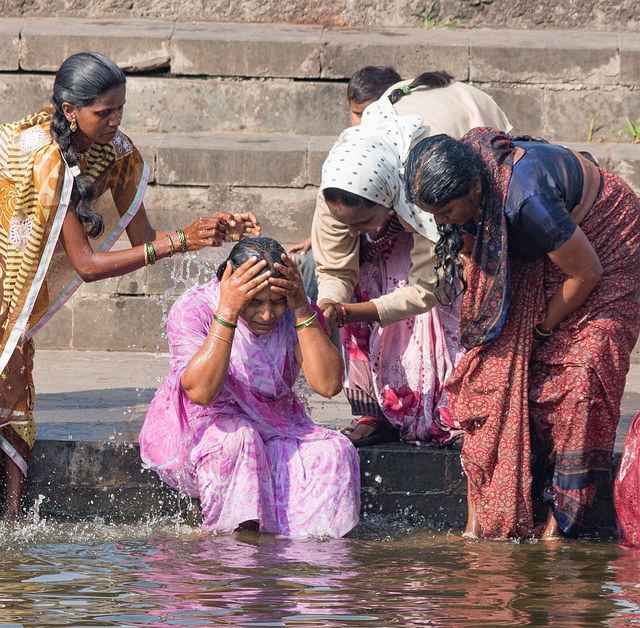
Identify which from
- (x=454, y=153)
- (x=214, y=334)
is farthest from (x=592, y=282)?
(x=214, y=334)

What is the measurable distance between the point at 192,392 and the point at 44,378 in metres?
2.39

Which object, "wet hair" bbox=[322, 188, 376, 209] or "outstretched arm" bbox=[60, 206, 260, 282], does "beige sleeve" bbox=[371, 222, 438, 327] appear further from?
"outstretched arm" bbox=[60, 206, 260, 282]

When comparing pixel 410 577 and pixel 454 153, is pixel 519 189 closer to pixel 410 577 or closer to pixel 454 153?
pixel 454 153

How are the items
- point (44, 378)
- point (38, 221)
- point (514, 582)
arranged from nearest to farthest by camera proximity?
point (514, 582), point (38, 221), point (44, 378)

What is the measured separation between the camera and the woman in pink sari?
3.83 m

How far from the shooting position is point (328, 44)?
799 centimetres

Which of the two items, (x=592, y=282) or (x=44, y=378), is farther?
(x=44, y=378)

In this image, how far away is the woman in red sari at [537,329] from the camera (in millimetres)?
3781

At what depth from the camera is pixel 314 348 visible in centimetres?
392

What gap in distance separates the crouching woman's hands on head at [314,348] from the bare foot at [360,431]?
0.60 meters

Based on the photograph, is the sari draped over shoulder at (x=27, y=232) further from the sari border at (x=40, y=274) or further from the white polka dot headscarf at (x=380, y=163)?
the white polka dot headscarf at (x=380, y=163)

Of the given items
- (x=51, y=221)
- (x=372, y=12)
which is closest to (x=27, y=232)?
(x=51, y=221)

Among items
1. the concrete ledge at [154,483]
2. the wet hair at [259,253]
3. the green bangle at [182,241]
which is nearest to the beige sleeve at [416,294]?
the concrete ledge at [154,483]

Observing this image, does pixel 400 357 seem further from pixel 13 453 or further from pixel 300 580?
pixel 13 453
